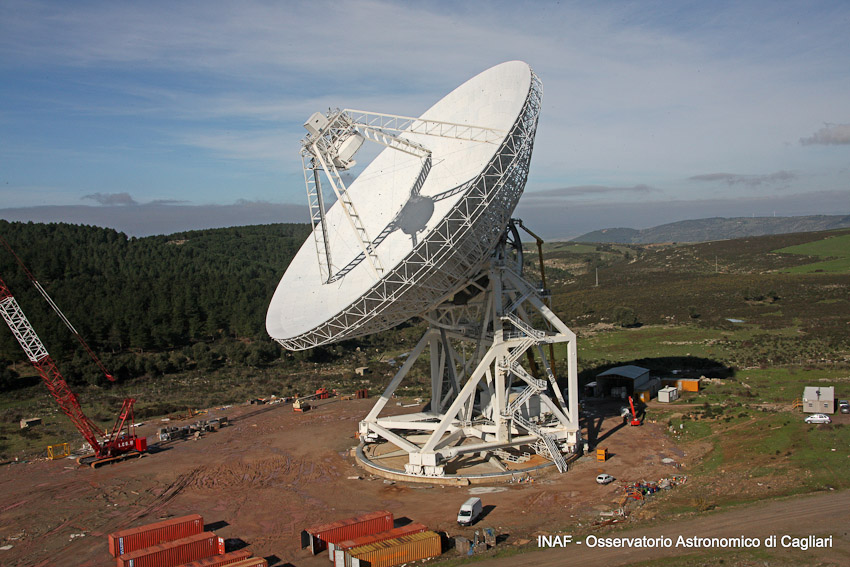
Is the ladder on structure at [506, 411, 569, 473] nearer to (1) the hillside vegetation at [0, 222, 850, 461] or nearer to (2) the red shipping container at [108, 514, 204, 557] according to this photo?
(2) the red shipping container at [108, 514, 204, 557]

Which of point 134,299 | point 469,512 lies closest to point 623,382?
point 469,512

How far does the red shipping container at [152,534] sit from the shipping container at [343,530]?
4125mm

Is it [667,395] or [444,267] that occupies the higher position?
[444,267]

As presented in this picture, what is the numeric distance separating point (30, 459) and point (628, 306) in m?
70.2

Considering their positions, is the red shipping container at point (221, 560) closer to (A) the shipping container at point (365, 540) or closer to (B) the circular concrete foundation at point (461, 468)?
(A) the shipping container at point (365, 540)

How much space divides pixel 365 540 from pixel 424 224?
40.3ft

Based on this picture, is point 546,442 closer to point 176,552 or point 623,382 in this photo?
point 176,552

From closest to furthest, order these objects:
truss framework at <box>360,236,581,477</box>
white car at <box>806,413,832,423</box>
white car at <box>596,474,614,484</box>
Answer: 1. white car at <box>596,474,614,484</box>
2. truss framework at <box>360,236,581,477</box>
3. white car at <box>806,413,832,423</box>

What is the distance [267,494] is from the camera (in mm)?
29750

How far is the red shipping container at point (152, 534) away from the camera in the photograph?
23.4 meters

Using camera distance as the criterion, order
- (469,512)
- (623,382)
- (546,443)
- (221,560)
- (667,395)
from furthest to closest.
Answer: (623,382) → (667,395) → (546,443) → (469,512) → (221,560)

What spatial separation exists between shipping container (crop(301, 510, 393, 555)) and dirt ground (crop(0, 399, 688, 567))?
1.79 feet

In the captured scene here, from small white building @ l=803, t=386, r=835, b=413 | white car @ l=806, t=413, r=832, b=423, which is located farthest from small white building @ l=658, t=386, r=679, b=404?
white car @ l=806, t=413, r=832, b=423

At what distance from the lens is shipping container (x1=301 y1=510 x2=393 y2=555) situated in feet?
75.1
